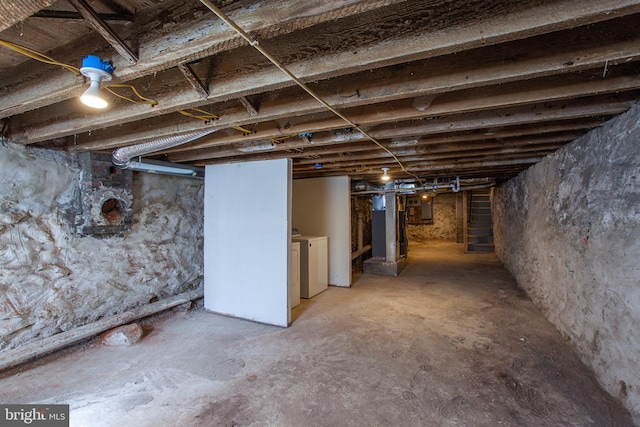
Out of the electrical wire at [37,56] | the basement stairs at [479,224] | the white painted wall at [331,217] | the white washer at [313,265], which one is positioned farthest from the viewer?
the basement stairs at [479,224]

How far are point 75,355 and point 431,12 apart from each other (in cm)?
360

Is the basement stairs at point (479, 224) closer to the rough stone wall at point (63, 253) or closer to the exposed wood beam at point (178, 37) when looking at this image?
the rough stone wall at point (63, 253)

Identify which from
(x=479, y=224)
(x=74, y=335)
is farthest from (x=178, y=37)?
(x=479, y=224)

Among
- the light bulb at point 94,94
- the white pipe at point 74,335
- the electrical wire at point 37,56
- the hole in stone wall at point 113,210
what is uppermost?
the electrical wire at point 37,56

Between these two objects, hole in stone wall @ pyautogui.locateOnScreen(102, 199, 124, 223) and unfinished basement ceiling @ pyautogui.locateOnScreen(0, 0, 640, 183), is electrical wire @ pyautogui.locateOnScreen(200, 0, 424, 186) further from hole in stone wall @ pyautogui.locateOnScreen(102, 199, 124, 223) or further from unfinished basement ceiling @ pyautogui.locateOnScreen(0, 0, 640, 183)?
hole in stone wall @ pyautogui.locateOnScreen(102, 199, 124, 223)

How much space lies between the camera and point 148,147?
8.25ft

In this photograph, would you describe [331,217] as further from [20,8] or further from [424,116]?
[20,8]

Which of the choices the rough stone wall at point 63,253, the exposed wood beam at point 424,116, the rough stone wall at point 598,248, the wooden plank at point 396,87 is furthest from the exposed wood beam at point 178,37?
the rough stone wall at point 598,248

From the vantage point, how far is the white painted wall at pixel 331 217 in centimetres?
472

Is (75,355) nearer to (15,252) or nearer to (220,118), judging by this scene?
(15,252)

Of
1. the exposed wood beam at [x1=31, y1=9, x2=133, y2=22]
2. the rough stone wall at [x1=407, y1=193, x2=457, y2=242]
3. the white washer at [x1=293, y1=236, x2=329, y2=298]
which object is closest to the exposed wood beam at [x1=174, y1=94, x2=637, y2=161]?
the exposed wood beam at [x1=31, y1=9, x2=133, y2=22]

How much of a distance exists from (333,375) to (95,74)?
235cm

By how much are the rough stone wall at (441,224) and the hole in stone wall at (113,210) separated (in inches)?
398

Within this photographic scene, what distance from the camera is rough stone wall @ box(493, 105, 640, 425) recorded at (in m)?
1.75
